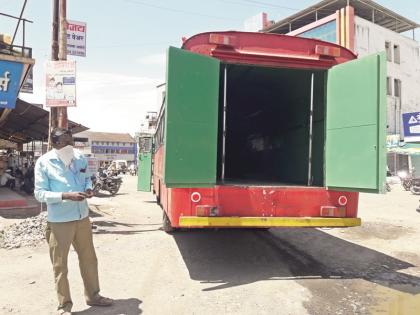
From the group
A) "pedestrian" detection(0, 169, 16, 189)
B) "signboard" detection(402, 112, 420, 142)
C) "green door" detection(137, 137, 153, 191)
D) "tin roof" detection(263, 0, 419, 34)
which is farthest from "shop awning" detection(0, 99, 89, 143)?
"tin roof" detection(263, 0, 419, 34)

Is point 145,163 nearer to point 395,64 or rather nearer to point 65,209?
point 65,209

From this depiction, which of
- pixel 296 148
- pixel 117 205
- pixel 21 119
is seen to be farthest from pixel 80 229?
pixel 21 119

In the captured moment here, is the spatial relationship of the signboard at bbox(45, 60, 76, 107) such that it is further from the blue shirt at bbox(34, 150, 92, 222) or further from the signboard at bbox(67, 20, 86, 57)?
the blue shirt at bbox(34, 150, 92, 222)

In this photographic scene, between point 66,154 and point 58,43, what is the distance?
5.97 metres

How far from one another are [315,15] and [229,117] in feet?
110

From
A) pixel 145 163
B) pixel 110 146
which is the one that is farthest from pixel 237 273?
pixel 110 146

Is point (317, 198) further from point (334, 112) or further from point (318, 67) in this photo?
point (318, 67)

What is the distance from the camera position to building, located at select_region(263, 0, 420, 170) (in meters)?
35.7

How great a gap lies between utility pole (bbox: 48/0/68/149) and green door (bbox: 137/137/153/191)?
4877 mm

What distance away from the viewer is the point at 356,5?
126 ft

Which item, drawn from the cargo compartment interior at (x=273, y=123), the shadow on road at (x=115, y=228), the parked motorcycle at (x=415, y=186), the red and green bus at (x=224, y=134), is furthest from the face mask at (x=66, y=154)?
the parked motorcycle at (x=415, y=186)

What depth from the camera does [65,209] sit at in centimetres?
420

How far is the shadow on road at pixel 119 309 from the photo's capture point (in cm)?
436

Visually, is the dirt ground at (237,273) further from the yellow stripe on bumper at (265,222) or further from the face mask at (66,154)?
the face mask at (66,154)
